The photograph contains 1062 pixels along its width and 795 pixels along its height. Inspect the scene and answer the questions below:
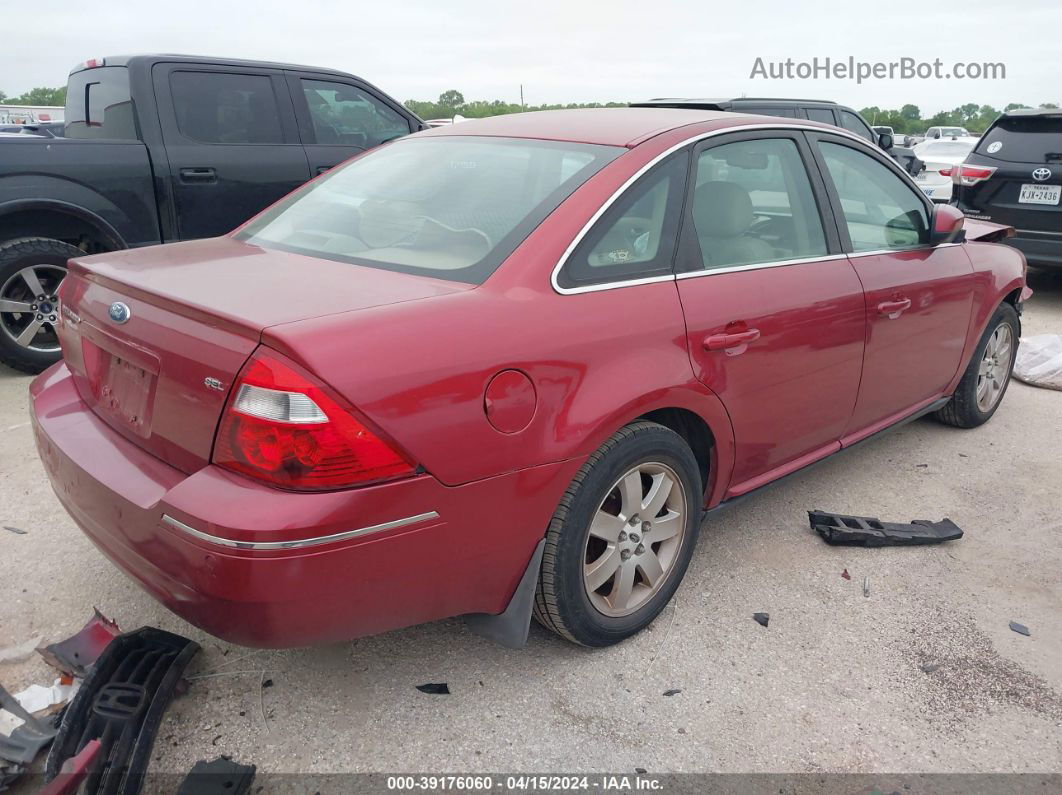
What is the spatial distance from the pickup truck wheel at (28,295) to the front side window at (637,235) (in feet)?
13.1

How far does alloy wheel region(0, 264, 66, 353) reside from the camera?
5277 mm

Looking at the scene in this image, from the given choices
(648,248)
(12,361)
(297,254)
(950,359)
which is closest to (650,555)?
(648,248)

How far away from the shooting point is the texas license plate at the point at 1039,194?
739 cm

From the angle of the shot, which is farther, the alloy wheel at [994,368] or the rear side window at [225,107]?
the rear side window at [225,107]

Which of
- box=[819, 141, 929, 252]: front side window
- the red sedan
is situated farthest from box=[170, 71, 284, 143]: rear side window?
box=[819, 141, 929, 252]: front side window

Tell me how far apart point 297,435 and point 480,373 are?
1.55 feet

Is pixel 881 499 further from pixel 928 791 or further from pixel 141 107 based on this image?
pixel 141 107

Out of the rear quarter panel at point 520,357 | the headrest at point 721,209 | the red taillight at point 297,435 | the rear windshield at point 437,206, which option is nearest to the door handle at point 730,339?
the rear quarter panel at point 520,357

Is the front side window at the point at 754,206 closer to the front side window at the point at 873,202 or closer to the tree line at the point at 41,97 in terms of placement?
the front side window at the point at 873,202

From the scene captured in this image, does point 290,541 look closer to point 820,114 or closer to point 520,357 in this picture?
point 520,357

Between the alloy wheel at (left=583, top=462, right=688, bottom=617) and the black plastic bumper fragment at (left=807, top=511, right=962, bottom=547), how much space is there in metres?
0.96

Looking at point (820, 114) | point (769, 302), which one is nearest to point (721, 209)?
point (769, 302)

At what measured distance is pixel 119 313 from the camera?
7.88 feet

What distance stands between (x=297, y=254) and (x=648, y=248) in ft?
3.65
